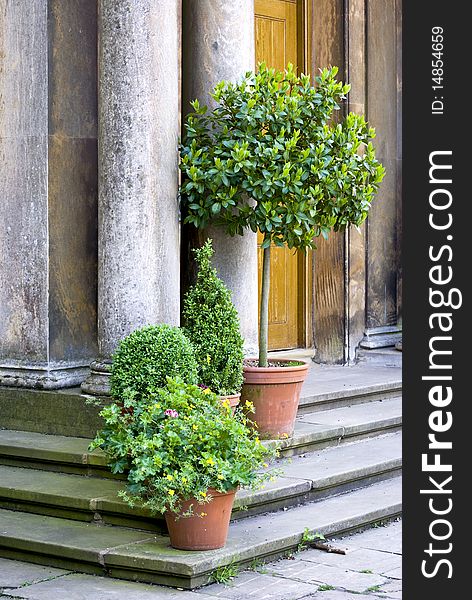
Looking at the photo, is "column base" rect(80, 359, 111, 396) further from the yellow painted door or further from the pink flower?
the yellow painted door

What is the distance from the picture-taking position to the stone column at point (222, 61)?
24.0ft

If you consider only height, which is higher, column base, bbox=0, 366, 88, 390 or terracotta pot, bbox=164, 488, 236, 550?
column base, bbox=0, 366, 88, 390

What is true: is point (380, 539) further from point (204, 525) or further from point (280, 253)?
point (280, 253)

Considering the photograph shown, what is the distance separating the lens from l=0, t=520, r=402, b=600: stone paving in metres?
5.39

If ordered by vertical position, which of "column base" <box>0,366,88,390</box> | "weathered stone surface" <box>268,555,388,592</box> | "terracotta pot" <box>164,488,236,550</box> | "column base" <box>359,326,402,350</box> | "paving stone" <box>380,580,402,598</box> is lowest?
"paving stone" <box>380,580,402,598</box>

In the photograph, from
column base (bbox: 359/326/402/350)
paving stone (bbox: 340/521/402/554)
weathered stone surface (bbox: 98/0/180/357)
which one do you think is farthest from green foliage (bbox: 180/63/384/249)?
column base (bbox: 359/326/402/350)

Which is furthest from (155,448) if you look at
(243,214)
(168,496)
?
(243,214)

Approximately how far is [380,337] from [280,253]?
1193 mm

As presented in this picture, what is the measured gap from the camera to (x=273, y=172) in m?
6.73

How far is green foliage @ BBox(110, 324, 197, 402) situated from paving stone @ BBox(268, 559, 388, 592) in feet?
3.44

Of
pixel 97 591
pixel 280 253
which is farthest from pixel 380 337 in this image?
pixel 97 591

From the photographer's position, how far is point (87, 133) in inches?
289

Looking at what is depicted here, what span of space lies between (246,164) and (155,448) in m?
1.84

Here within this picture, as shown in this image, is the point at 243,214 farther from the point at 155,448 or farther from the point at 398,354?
the point at 398,354
